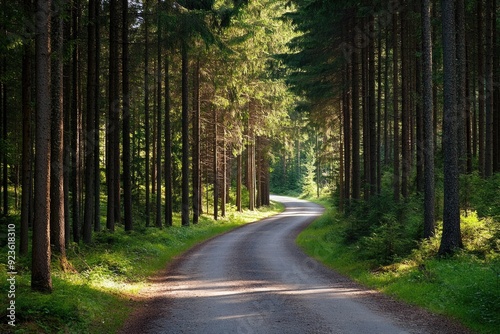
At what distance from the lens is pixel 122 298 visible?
34.8 feet

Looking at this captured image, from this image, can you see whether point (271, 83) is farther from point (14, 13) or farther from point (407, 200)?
point (14, 13)

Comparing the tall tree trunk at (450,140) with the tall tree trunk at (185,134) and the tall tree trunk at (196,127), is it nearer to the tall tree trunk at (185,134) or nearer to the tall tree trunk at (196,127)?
the tall tree trunk at (185,134)

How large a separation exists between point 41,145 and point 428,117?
11.2 metres

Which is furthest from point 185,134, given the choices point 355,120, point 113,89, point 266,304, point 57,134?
point 266,304

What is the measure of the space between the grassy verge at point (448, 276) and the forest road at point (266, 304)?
0.47m

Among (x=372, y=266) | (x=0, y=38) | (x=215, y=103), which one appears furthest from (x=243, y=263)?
(x=215, y=103)

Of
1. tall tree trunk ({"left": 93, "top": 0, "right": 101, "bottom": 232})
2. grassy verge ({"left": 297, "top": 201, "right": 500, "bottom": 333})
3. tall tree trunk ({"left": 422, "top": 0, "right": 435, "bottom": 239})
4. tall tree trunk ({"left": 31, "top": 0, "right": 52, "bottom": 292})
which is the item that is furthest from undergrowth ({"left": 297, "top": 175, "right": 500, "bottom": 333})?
tall tree trunk ({"left": 93, "top": 0, "right": 101, "bottom": 232})

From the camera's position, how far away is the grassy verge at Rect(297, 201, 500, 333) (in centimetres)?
853

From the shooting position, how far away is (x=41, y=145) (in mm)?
8477

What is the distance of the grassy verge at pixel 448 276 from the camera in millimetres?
8531

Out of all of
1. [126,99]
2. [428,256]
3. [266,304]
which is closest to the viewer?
[266,304]

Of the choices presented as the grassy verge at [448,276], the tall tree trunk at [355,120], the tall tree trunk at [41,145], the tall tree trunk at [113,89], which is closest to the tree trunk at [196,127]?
the tall tree trunk at [113,89]

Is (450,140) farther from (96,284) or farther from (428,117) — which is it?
(96,284)

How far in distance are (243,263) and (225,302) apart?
5938 mm
